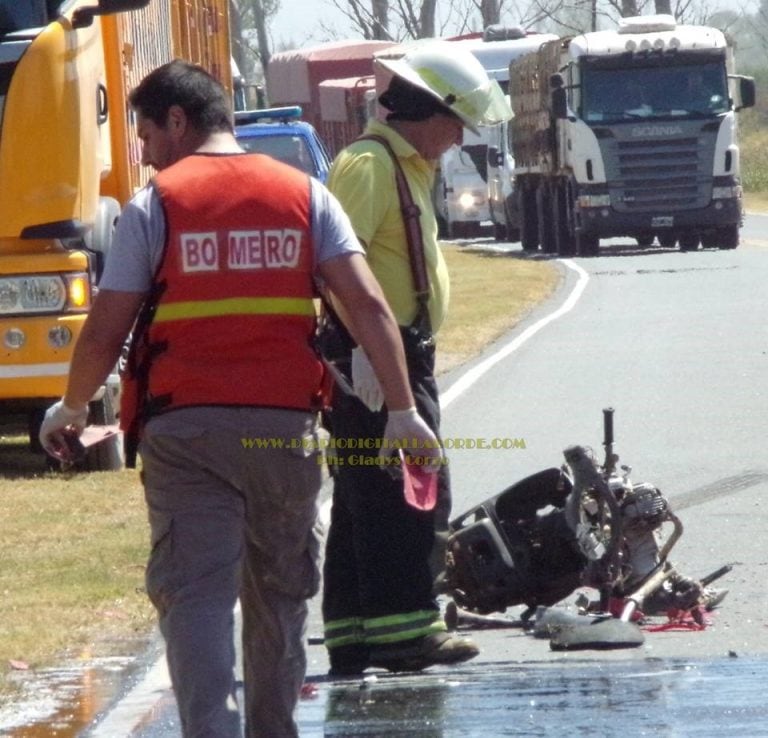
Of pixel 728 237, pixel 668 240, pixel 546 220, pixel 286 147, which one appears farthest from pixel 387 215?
pixel 668 240

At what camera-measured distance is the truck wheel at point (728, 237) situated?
3291 cm

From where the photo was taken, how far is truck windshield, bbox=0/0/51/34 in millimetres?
10945

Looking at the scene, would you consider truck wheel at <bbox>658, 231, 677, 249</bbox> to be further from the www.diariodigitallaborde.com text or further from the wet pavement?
the wet pavement

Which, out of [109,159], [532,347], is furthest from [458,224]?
[109,159]

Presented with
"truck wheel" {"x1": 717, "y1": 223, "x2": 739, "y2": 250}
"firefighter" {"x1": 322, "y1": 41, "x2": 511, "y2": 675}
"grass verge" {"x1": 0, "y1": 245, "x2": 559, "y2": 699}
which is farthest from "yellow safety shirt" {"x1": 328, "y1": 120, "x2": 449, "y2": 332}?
"truck wheel" {"x1": 717, "y1": 223, "x2": 739, "y2": 250}

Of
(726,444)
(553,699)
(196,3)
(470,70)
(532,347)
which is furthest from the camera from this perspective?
(532,347)

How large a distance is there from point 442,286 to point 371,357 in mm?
1325

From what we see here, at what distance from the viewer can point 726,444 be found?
12.1 meters

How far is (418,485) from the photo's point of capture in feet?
18.3

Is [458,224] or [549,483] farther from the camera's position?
[458,224]

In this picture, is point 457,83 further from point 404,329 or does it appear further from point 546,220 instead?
point 546,220

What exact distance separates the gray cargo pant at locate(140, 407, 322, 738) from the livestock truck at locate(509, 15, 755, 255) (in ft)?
86.8

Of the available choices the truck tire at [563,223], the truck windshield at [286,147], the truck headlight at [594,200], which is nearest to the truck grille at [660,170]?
the truck headlight at [594,200]

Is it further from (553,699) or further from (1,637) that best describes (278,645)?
(1,637)
